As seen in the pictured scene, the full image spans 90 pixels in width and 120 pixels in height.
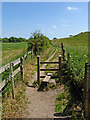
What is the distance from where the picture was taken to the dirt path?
12.8 feet

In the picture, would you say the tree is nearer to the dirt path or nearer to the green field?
the green field

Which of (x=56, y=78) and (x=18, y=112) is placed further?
(x=56, y=78)

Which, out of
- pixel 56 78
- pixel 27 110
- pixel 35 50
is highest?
pixel 35 50

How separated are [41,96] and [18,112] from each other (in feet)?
4.73

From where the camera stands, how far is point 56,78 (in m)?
6.77

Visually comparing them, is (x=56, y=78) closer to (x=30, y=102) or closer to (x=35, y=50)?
(x=30, y=102)

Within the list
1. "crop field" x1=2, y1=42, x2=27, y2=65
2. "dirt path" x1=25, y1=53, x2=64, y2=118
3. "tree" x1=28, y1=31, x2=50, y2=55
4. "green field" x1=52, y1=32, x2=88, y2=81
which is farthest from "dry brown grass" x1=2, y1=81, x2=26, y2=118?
"tree" x1=28, y1=31, x2=50, y2=55

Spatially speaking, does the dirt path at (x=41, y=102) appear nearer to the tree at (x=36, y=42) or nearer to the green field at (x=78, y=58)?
the green field at (x=78, y=58)

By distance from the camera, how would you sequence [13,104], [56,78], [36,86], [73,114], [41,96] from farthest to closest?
[56,78] → [36,86] → [41,96] → [13,104] → [73,114]

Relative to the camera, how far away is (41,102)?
183 inches

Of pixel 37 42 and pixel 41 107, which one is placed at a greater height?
pixel 37 42

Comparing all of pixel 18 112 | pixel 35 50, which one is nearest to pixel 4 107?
pixel 18 112

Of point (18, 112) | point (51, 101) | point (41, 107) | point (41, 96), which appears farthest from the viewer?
point (41, 96)

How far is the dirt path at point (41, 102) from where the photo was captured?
154 inches
